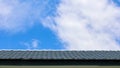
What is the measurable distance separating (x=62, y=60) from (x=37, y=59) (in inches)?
46.6

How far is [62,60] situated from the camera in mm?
15523

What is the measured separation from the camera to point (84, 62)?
15.5 m

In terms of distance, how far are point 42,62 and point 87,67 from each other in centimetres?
217

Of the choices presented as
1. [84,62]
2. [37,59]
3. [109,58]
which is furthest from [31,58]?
[109,58]

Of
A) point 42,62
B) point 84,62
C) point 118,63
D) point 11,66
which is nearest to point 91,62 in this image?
point 84,62

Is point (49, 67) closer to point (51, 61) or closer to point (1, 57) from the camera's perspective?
point (51, 61)

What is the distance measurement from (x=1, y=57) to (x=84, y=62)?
3975 millimetres

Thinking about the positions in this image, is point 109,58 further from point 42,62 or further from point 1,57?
point 1,57

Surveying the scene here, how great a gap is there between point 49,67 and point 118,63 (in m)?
3.30

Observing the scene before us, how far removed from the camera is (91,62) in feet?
51.0

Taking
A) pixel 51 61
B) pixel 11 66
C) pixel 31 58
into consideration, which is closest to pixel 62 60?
pixel 51 61

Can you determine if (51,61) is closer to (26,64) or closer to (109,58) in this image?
(26,64)

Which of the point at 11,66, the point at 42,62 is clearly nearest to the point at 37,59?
the point at 42,62

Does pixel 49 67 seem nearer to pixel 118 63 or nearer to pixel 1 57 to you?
pixel 1 57
